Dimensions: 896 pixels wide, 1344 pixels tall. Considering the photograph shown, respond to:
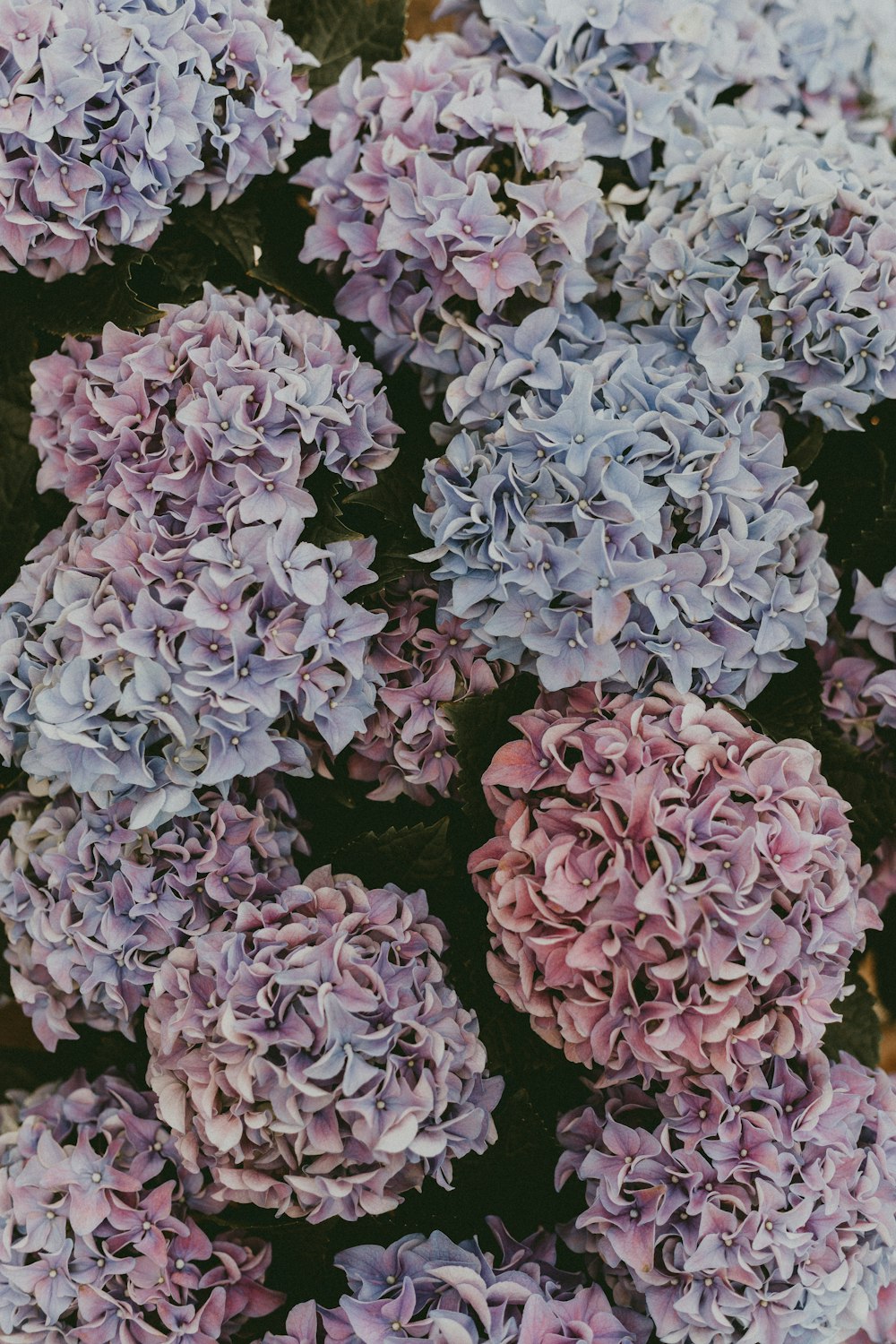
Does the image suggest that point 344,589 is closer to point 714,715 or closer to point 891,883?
point 714,715

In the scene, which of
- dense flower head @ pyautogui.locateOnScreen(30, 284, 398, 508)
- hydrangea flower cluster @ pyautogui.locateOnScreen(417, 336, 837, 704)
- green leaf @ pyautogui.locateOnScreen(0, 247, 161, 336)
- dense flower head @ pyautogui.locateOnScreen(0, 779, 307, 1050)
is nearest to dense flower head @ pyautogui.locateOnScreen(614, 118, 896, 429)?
hydrangea flower cluster @ pyautogui.locateOnScreen(417, 336, 837, 704)

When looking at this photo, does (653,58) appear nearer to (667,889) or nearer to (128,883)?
(667,889)

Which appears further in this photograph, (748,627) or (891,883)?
(891,883)

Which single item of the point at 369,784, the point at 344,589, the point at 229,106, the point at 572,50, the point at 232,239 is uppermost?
the point at 572,50

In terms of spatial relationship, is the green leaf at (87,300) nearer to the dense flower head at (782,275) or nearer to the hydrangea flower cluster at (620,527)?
the hydrangea flower cluster at (620,527)

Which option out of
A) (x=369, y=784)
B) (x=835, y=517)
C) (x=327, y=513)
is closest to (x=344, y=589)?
(x=327, y=513)

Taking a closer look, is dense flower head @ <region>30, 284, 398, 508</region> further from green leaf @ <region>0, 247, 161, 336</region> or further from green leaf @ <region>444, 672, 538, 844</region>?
green leaf @ <region>444, 672, 538, 844</region>

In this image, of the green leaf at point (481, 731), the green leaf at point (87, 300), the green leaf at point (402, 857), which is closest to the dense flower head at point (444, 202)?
the green leaf at point (87, 300)
